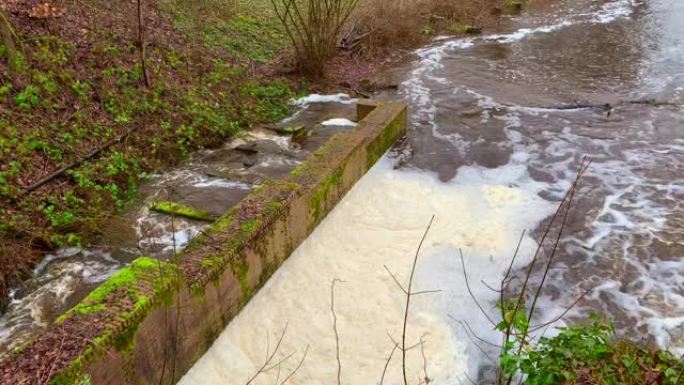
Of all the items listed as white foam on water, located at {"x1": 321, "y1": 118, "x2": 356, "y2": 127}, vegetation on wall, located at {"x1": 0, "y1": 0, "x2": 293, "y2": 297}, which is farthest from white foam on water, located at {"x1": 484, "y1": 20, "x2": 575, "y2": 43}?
white foam on water, located at {"x1": 321, "y1": 118, "x2": 356, "y2": 127}

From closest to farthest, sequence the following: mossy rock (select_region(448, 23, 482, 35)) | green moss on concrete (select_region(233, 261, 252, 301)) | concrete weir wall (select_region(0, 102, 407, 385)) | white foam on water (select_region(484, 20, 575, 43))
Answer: concrete weir wall (select_region(0, 102, 407, 385)) → green moss on concrete (select_region(233, 261, 252, 301)) → white foam on water (select_region(484, 20, 575, 43)) → mossy rock (select_region(448, 23, 482, 35))

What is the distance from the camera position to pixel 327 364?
4496mm

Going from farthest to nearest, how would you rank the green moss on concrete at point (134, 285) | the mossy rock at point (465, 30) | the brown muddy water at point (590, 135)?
the mossy rock at point (465, 30)
the brown muddy water at point (590, 135)
the green moss on concrete at point (134, 285)

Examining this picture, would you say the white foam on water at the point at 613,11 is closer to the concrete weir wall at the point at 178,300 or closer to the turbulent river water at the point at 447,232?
the turbulent river water at the point at 447,232

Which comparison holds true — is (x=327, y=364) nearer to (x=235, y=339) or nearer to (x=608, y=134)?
Result: (x=235, y=339)

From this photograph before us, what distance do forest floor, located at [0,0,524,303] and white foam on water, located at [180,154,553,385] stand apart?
101 inches

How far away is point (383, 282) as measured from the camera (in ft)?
17.7

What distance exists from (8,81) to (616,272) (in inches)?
328

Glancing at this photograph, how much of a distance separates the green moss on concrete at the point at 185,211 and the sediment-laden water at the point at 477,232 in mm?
1456

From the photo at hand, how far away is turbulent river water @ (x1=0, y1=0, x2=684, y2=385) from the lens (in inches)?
184

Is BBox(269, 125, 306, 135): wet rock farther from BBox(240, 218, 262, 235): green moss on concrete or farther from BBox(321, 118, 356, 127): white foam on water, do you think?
BBox(240, 218, 262, 235): green moss on concrete

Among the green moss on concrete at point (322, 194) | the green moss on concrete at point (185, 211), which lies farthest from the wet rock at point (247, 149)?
the green moss on concrete at point (322, 194)

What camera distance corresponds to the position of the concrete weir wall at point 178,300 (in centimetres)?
340

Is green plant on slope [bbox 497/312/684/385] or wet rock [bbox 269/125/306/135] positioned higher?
wet rock [bbox 269/125/306/135]
